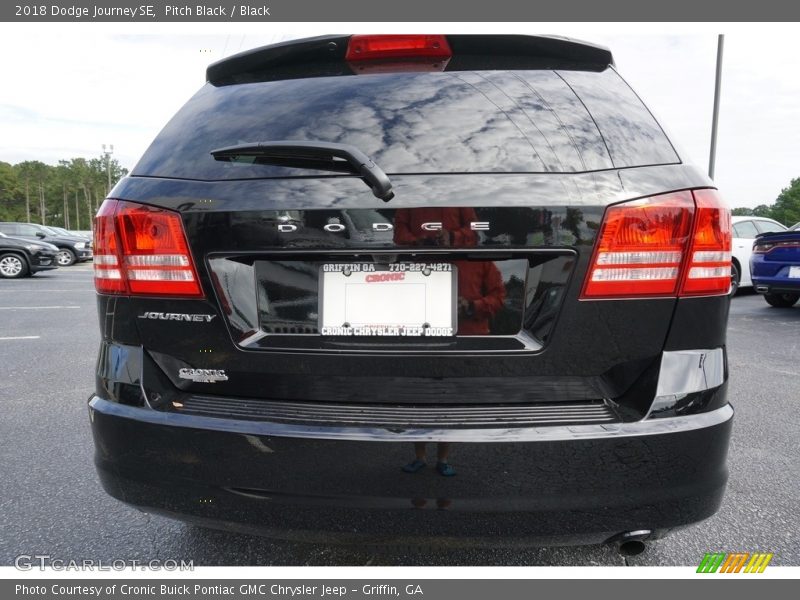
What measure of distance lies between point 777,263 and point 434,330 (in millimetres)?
8339

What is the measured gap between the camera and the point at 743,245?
10586 mm

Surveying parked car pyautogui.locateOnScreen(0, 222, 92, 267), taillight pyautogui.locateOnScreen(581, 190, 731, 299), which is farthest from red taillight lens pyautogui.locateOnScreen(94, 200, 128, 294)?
parked car pyautogui.locateOnScreen(0, 222, 92, 267)

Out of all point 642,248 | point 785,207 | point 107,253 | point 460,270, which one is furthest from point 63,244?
point 785,207

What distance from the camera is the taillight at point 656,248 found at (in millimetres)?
1406

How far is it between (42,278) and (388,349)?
57.8 ft

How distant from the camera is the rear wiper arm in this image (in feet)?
4.59

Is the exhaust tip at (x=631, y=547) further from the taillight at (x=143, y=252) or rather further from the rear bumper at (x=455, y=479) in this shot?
the taillight at (x=143, y=252)

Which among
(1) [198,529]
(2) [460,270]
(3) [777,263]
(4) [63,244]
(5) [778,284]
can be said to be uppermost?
(2) [460,270]

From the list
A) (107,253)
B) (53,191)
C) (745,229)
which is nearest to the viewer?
(107,253)

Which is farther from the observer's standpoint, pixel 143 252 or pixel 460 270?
pixel 143 252

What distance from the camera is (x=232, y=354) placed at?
1.48 metres

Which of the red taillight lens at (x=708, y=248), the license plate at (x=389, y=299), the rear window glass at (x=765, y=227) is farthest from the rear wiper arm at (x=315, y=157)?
the rear window glass at (x=765, y=227)

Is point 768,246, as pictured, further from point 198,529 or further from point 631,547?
point 198,529

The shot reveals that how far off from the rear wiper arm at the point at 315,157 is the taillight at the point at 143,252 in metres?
0.24
